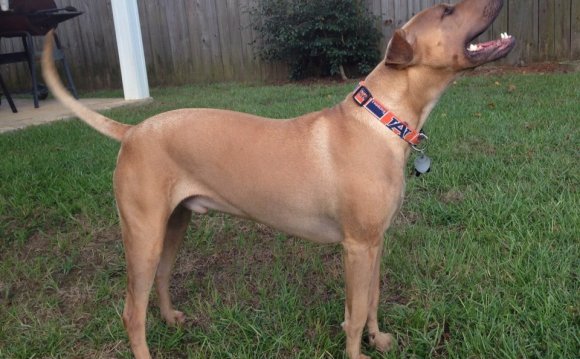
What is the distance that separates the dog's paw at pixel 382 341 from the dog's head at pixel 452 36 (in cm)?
126

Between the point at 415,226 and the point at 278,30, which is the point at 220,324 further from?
the point at 278,30

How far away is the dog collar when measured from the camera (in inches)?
90.1

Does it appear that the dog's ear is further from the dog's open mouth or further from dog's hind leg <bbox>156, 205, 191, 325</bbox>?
dog's hind leg <bbox>156, 205, 191, 325</bbox>

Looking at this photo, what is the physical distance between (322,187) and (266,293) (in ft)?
3.02

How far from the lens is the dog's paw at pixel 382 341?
97.9 inches

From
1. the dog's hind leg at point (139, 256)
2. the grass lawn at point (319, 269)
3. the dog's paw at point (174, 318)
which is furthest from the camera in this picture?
the dog's paw at point (174, 318)

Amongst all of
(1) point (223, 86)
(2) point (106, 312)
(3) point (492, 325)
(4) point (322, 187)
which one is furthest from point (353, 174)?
(1) point (223, 86)

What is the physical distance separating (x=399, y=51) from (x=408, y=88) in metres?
0.18

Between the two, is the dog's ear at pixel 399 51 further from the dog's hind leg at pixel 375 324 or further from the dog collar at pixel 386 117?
the dog's hind leg at pixel 375 324

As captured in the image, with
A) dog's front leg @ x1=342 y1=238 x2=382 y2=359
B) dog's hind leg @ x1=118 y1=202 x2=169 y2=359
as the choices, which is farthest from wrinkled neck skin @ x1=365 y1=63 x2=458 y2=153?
dog's hind leg @ x1=118 y1=202 x2=169 y2=359

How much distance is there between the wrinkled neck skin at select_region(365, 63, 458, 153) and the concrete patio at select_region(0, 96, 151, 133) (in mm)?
5641

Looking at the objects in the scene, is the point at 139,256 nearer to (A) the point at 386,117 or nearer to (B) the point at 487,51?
(A) the point at 386,117

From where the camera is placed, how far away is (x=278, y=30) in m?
Result: 10.5

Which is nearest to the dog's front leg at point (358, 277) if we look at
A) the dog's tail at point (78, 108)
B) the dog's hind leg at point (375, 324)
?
the dog's hind leg at point (375, 324)
